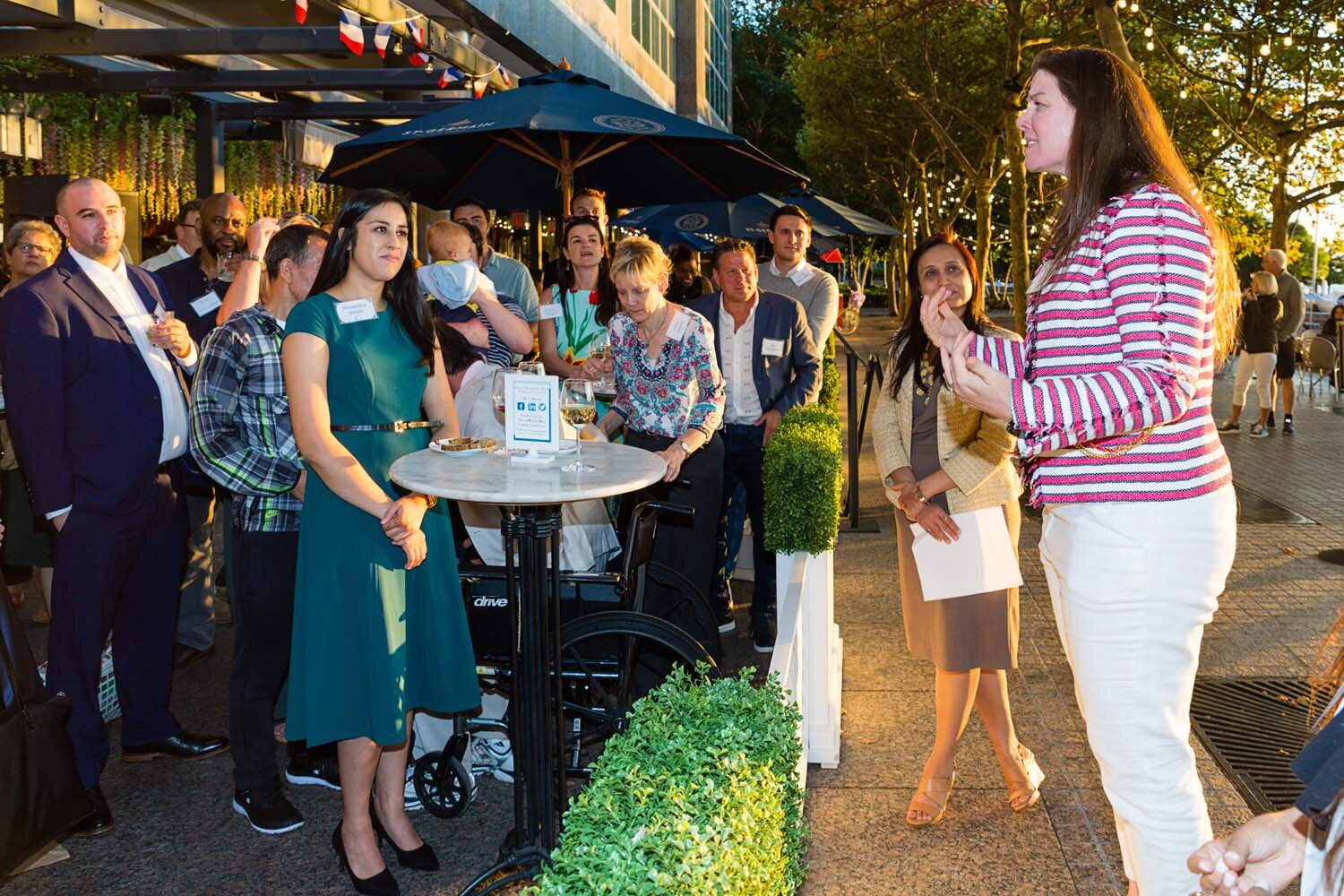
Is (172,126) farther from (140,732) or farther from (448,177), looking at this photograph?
(140,732)

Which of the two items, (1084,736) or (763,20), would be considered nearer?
(1084,736)

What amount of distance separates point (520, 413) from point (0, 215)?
26.0ft

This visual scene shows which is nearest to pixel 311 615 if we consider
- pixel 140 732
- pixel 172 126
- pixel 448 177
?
pixel 140 732

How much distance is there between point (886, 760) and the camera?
5.19 metres

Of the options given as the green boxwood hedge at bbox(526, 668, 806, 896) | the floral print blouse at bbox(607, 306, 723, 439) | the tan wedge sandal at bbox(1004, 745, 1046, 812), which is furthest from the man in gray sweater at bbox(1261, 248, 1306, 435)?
the green boxwood hedge at bbox(526, 668, 806, 896)

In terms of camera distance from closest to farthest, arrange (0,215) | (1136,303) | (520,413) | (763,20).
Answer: (1136,303) < (520,413) < (0,215) < (763,20)

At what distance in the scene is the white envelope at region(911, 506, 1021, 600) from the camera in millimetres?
4441

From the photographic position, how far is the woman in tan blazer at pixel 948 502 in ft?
14.6

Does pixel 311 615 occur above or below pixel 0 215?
below

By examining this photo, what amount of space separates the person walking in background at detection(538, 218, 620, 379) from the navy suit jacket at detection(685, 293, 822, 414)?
557 millimetres

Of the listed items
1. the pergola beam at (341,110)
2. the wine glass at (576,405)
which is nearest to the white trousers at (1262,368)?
the pergola beam at (341,110)

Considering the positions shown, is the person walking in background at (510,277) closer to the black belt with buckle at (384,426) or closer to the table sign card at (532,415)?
the black belt with buckle at (384,426)

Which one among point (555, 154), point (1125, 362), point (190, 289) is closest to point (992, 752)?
point (1125, 362)

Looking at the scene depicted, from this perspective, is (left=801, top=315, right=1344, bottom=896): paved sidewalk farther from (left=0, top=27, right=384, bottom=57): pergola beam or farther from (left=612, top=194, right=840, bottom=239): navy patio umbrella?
(left=612, top=194, right=840, bottom=239): navy patio umbrella
